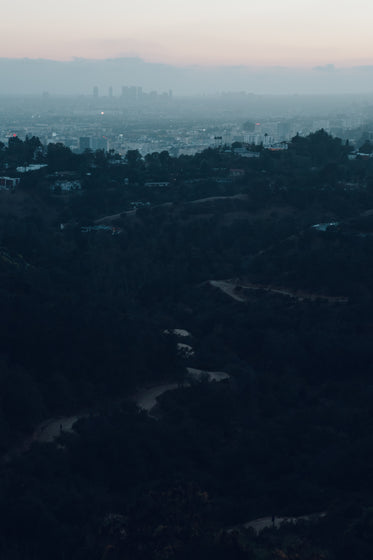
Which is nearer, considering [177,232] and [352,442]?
[352,442]

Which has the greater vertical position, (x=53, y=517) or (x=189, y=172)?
(x=189, y=172)

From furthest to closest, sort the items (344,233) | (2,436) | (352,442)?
(344,233), (2,436), (352,442)

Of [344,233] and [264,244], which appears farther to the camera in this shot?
[264,244]

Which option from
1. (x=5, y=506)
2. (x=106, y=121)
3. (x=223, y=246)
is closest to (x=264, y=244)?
(x=223, y=246)

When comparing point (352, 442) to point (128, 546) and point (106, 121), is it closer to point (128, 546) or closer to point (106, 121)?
point (128, 546)

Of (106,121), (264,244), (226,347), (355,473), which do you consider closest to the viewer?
(355,473)

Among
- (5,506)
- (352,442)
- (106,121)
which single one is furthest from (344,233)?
(106,121)

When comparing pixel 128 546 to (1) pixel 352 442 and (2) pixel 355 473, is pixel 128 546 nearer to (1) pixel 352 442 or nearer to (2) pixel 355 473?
(2) pixel 355 473

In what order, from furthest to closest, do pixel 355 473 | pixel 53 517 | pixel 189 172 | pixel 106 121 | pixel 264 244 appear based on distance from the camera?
pixel 106 121
pixel 189 172
pixel 264 244
pixel 355 473
pixel 53 517

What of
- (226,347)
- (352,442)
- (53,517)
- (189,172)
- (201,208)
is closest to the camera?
(53,517)
